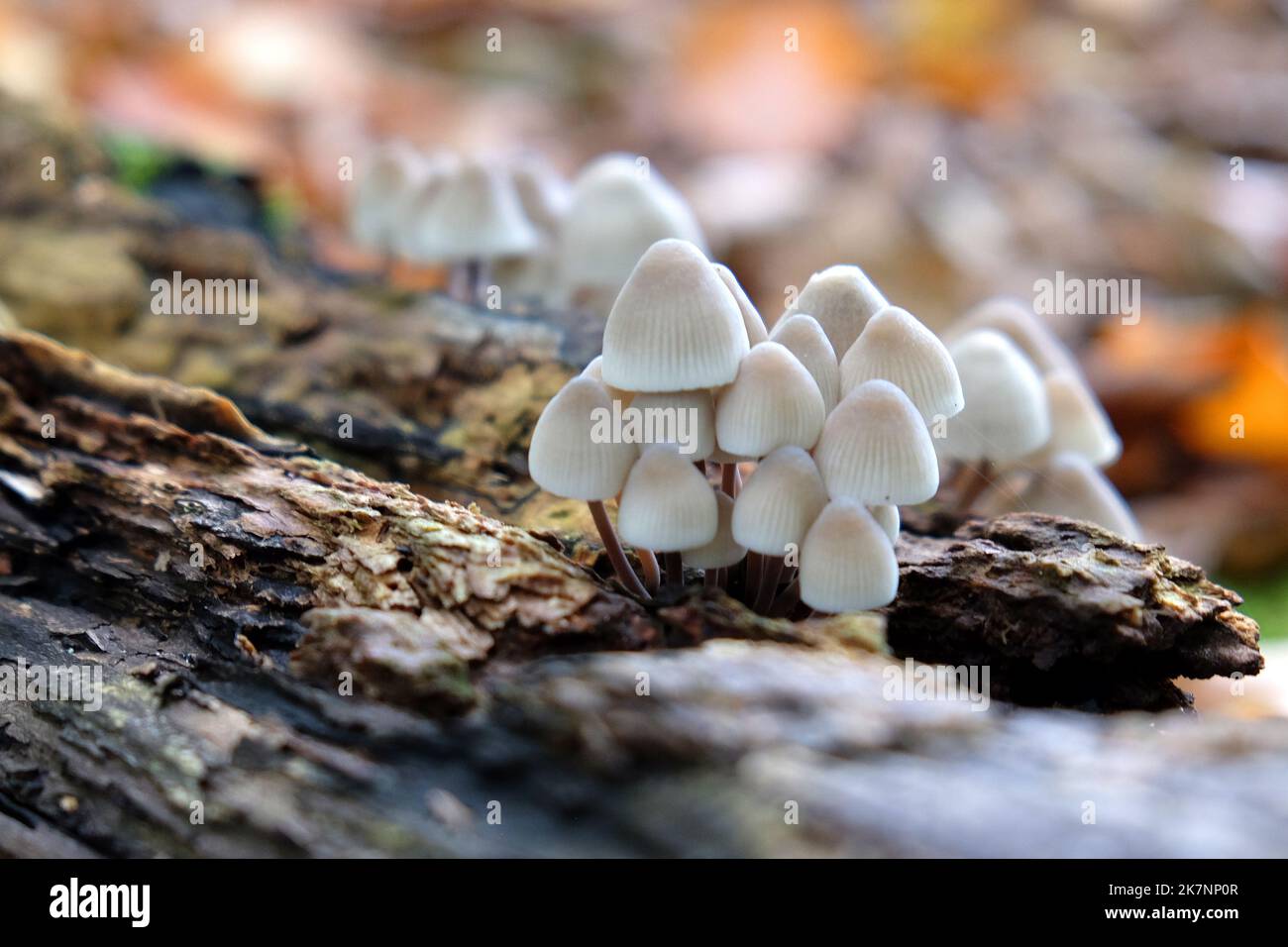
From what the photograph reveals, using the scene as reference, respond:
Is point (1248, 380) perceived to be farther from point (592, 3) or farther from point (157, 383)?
point (592, 3)

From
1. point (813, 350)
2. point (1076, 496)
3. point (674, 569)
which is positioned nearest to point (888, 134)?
point (1076, 496)

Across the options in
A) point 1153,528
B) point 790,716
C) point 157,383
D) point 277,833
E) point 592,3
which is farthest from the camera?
point 592,3

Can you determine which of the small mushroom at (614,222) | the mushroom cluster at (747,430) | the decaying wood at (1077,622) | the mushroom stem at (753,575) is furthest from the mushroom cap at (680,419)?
the small mushroom at (614,222)

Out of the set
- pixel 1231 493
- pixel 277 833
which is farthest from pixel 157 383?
pixel 1231 493

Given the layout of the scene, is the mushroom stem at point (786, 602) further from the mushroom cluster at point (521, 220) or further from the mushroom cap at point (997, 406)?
the mushroom cluster at point (521, 220)

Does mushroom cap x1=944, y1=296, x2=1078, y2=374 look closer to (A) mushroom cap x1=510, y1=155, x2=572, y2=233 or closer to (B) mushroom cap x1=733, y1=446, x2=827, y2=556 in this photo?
(B) mushroom cap x1=733, y1=446, x2=827, y2=556

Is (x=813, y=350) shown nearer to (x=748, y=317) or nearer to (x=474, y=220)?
(x=748, y=317)
